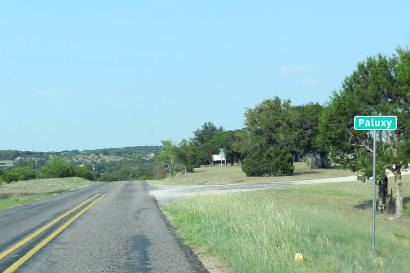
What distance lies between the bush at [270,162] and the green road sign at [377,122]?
44.8 metres

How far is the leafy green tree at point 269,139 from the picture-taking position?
55044 mm

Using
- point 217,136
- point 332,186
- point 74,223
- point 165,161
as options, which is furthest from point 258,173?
point 217,136

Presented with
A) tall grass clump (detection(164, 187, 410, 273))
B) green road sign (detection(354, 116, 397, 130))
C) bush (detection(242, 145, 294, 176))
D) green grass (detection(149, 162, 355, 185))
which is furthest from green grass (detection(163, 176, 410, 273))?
bush (detection(242, 145, 294, 176))

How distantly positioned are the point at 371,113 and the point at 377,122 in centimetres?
1409

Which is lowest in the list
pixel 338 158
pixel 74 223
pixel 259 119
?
pixel 74 223

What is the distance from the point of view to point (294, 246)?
29.5 feet

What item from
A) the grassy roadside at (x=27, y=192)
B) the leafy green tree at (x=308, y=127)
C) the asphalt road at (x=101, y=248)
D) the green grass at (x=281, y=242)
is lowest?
the grassy roadside at (x=27, y=192)

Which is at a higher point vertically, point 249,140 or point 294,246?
point 249,140

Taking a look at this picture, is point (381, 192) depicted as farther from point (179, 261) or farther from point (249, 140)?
point (249, 140)

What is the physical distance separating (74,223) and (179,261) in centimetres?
765

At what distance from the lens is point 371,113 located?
23062 millimetres

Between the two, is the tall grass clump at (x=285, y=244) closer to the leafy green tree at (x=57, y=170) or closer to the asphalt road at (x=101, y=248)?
the asphalt road at (x=101, y=248)

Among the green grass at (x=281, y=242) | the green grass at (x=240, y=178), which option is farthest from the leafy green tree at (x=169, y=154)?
the green grass at (x=281, y=242)

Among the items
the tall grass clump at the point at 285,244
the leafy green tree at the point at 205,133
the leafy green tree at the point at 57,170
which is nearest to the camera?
the tall grass clump at the point at 285,244
